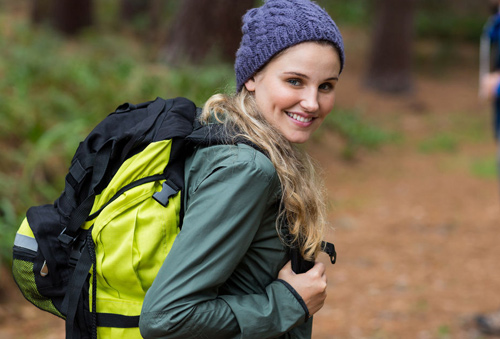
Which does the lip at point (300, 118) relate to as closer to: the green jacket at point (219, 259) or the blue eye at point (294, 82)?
the blue eye at point (294, 82)

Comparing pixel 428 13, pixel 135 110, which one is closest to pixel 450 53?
pixel 428 13

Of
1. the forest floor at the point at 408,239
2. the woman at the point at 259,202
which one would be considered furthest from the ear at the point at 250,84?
the forest floor at the point at 408,239

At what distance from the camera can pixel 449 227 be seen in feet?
22.3

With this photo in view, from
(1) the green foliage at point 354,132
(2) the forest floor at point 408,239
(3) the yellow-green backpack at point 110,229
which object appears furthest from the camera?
(1) the green foliage at point 354,132

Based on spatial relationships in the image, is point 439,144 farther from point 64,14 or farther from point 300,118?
point 300,118

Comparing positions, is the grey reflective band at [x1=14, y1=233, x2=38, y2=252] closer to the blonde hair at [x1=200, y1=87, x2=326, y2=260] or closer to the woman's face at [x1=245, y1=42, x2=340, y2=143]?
the blonde hair at [x1=200, y1=87, x2=326, y2=260]

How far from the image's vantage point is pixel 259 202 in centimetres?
177

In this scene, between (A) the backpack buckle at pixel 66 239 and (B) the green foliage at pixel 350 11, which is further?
(B) the green foliage at pixel 350 11

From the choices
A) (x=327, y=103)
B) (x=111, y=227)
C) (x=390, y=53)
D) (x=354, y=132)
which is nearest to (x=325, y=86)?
(x=327, y=103)

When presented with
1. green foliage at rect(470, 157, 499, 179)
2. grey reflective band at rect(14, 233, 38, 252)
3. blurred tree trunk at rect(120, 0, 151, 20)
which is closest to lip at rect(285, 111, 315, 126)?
grey reflective band at rect(14, 233, 38, 252)

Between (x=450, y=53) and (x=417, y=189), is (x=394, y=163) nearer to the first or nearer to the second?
(x=417, y=189)

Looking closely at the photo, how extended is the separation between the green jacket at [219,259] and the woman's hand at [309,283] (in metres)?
0.03

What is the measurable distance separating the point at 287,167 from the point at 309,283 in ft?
1.31

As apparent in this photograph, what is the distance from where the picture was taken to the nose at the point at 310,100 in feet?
6.59
